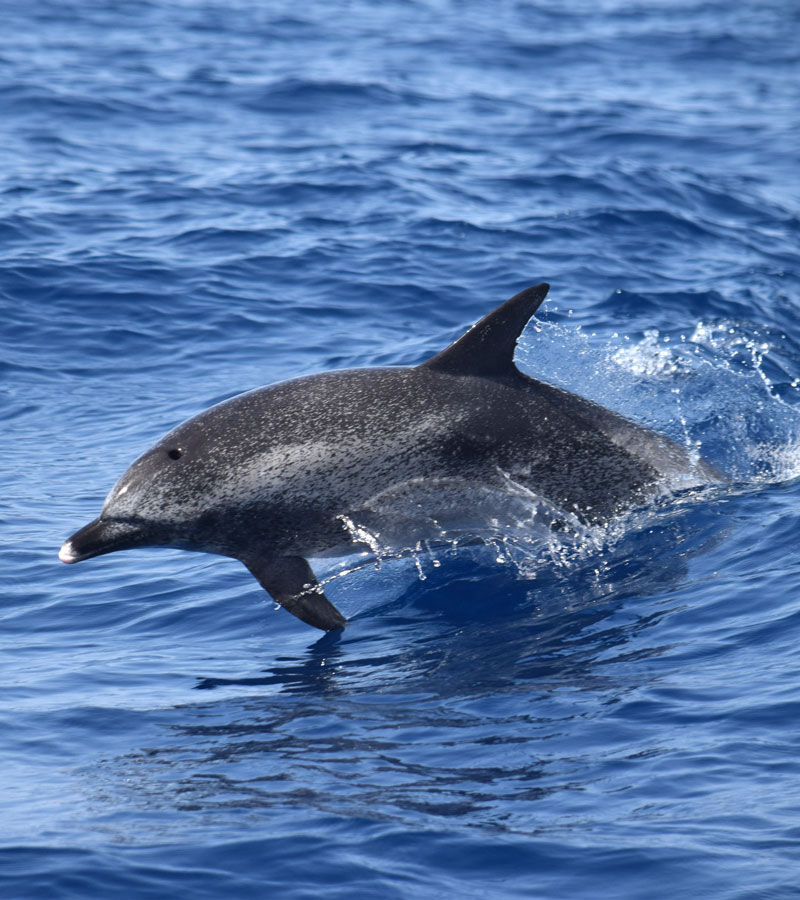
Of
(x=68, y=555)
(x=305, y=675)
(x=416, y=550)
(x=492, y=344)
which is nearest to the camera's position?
(x=305, y=675)

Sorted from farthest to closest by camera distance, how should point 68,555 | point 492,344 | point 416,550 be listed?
point 416,550 < point 492,344 < point 68,555

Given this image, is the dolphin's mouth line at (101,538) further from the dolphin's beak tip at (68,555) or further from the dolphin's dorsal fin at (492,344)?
the dolphin's dorsal fin at (492,344)

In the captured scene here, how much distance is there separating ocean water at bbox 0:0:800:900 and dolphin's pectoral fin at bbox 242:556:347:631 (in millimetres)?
261

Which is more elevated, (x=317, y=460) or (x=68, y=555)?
(x=317, y=460)

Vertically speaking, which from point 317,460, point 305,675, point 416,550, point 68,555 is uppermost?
point 317,460

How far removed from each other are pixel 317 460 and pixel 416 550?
50.5 inches

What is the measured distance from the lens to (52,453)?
12539mm

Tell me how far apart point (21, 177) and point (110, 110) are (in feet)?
15.6

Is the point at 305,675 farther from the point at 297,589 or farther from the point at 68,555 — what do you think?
the point at 68,555

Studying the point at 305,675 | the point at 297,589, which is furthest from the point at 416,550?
the point at 305,675

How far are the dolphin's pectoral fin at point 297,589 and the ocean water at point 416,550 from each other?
0.26m

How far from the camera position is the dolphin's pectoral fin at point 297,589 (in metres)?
8.73

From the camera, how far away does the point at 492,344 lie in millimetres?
9008

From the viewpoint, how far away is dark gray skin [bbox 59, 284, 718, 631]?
8.94 m
